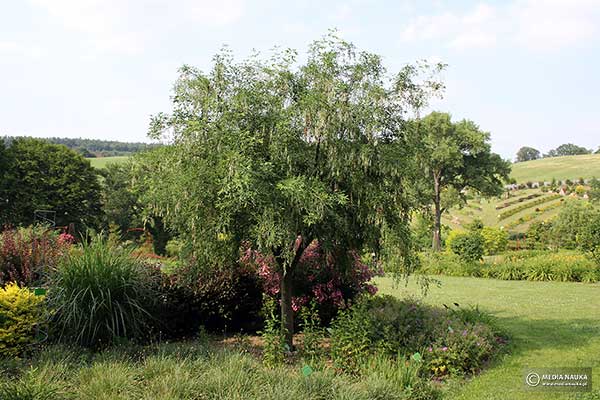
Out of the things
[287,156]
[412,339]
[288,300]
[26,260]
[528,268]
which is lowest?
[528,268]

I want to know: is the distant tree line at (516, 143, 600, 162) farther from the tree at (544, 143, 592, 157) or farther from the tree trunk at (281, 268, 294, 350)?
the tree trunk at (281, 268, 294, 350)

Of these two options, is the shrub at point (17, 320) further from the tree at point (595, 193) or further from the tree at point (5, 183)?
the tree at point (595, 193)

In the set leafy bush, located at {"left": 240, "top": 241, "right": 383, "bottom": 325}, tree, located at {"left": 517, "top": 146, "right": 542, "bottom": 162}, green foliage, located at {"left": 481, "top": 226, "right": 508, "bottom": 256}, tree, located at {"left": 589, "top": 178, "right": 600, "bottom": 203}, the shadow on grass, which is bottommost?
green foliage, located at {"left": 481, "top": 226, "right": 508, "bottom": 256}

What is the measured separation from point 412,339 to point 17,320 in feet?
18.1

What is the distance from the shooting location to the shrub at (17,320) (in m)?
6.39

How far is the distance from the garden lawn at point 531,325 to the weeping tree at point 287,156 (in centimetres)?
186

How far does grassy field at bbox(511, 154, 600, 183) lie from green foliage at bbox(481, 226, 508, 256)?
1905 inches

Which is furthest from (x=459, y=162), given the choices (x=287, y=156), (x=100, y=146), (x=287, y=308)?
(x=100, y=146)

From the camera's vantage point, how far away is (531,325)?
30.1 feet

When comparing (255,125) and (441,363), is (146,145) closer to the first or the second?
(255,125)

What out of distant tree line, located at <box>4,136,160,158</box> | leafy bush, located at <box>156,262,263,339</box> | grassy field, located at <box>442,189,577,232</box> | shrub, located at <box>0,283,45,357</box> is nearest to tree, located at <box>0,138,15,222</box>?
leafy bush, located at <box>156,262,263,339</box>

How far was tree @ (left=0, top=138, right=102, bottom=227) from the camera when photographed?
27.1 metres

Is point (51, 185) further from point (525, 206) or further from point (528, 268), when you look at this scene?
point (525, 206)

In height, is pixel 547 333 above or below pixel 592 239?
below
